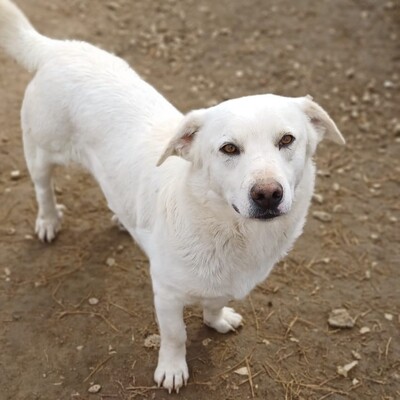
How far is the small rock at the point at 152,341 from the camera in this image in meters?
3.38

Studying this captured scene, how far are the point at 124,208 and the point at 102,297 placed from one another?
0.80m

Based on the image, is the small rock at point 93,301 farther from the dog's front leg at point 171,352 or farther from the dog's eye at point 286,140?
the dog's eye at point 286,140

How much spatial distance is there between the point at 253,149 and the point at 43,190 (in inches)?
77.6

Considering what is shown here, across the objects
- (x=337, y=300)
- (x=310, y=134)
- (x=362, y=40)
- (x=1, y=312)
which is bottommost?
(x=1, y=312)

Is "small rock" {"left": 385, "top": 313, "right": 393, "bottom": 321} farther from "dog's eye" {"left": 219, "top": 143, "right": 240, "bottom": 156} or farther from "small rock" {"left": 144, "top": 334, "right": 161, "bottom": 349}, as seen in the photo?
"dog's eye" {"left": 219, "top": 143, "right": 240, "bottom": 156}

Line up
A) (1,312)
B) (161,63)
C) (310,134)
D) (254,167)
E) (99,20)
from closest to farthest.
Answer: (254,167) → (310,134) → (1,312) → (161,63) → (99,20)

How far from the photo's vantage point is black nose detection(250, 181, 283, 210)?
220cm

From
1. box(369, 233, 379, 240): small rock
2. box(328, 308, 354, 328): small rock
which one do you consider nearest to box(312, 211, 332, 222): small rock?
box(369, 233, 379, 240): small rock

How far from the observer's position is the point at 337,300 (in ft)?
12.1

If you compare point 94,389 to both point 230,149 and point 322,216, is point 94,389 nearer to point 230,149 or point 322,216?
point 230,149

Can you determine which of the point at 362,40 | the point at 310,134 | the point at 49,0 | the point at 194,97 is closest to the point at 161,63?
the point at 194,97

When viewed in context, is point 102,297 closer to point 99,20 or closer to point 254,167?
point 254,167

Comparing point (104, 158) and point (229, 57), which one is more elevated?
point (104, 158)

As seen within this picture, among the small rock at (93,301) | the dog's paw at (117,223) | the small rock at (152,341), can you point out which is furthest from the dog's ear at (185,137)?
the dog's paw at (117,223)
